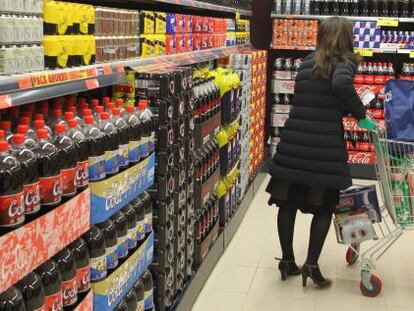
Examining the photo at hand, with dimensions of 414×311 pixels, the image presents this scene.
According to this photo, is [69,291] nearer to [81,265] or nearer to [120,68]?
[81,265]

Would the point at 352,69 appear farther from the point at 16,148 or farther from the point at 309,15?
the point at 309,15

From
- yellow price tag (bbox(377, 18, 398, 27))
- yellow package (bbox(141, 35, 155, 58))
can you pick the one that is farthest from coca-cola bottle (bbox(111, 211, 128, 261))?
yellow price tag (bbox(377, 18, 398, 27))

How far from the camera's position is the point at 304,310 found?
3.94m

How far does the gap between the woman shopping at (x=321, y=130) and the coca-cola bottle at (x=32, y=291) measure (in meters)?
2.45

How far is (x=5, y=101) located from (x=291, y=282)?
2.99m

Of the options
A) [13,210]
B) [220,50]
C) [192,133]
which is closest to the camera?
[13,210]

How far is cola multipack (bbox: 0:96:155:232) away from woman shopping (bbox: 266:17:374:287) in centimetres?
140

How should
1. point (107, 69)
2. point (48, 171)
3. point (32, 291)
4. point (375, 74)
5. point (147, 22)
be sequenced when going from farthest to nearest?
point (375, 74), point (147, 22), point (107, 69), point (48, 171), point (32, 291)

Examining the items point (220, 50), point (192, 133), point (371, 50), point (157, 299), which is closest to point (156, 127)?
point (192, 133)

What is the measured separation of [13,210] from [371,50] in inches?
251

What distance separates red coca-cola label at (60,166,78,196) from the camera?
2.06m

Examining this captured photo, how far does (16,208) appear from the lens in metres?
1.75

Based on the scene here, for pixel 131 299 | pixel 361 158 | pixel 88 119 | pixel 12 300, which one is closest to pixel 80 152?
pixel 88 119

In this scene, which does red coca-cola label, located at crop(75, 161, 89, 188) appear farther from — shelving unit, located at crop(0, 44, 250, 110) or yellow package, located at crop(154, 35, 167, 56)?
yellow package, located at crop(154, 35, 167, 56)
